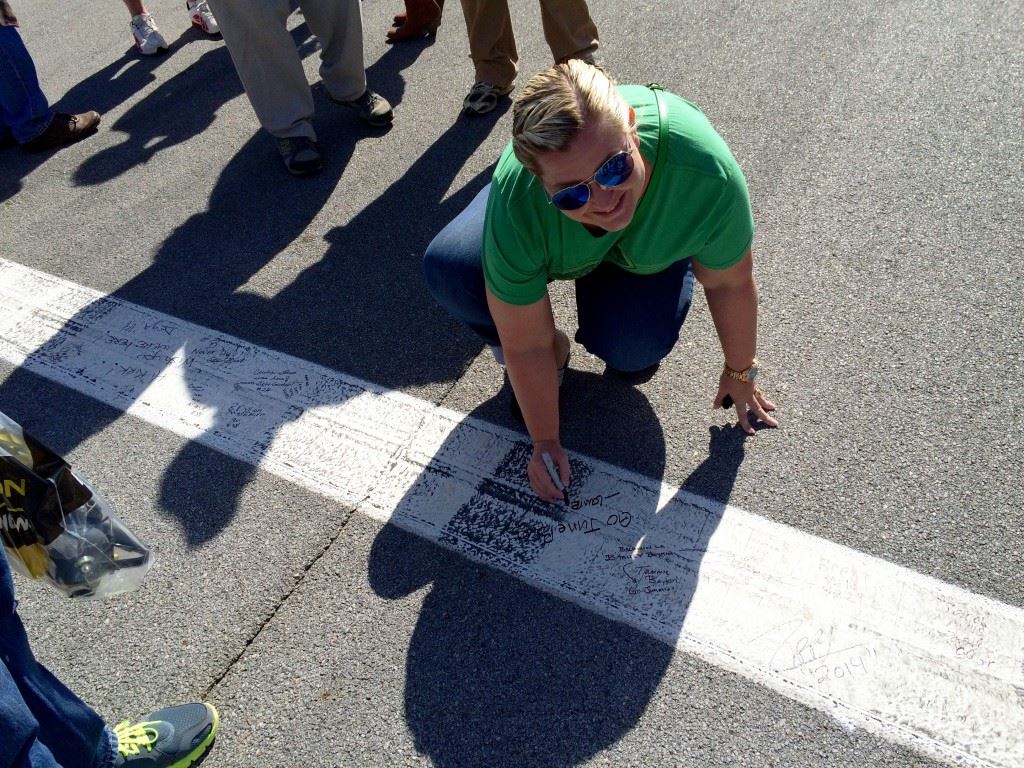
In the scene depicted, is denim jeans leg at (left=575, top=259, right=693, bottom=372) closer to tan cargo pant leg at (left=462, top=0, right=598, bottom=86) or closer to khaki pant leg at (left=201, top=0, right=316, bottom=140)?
tan cargo pant leg at (left=462, top=0, right=598, bottom=86)

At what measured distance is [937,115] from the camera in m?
3.48

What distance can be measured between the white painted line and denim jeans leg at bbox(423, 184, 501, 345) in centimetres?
36

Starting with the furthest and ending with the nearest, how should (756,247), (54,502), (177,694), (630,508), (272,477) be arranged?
1. (756,247)
2. (272,477)
3. (630,508)
4. (177,694)
5. (54,502)

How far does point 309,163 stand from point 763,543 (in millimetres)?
2765

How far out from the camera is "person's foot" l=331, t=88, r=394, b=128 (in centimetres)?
419

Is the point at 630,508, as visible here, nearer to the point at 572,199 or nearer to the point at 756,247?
the point at 572,199

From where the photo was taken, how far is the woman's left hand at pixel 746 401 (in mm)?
2383

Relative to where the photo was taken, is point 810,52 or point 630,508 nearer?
point 630,508

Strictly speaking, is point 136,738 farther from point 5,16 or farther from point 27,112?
point 5,16

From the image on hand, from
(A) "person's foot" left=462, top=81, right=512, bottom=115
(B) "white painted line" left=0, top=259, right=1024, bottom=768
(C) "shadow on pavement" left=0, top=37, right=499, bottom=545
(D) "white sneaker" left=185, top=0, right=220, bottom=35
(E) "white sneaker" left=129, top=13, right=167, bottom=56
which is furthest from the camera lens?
(D) "white sneaker" left=185, top=0, right=220, bottom=35

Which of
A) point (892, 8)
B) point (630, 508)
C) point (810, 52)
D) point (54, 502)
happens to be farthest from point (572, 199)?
point (892, 8)

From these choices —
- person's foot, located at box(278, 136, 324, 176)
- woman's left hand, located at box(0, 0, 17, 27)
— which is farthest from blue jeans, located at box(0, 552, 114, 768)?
woman's left hand, located at box(0, 0, 17, 27)

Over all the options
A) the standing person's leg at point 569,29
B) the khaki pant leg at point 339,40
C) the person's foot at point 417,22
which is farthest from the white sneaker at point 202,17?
the standing person's leg at point 569,29

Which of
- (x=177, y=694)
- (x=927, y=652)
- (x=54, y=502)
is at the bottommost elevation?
(x=927, y=652)
